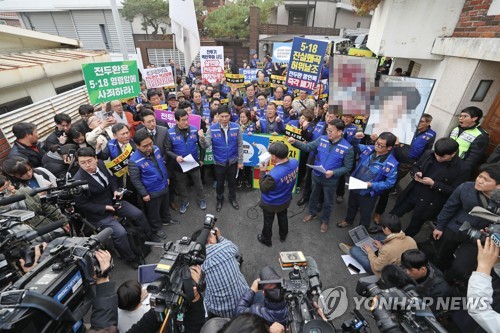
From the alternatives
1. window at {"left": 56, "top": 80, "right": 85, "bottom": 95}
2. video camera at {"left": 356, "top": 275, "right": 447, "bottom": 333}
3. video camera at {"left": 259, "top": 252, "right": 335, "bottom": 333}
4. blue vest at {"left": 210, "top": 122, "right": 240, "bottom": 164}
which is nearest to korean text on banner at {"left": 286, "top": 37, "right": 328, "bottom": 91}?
blue vest at {"left": 210, "top": 122, "right": 240, "bottom": 164}

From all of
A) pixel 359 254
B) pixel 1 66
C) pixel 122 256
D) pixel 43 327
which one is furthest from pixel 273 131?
pixel 1 66

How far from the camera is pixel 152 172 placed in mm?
4359

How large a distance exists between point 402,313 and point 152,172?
13.0ft

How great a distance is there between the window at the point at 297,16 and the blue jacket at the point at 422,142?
3148cm

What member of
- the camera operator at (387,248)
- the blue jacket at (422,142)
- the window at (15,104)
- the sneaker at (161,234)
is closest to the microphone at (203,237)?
the camera operator at (387,248)

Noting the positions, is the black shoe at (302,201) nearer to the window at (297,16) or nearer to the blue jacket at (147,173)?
the blue jacket at (147,173)

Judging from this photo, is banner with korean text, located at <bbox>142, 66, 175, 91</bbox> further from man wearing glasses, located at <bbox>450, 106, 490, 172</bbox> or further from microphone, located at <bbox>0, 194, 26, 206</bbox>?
man wearing glasses, located at <bbox>450, 106, 490, 172</bbox>

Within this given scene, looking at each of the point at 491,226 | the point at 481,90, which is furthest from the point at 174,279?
the point at 481,90

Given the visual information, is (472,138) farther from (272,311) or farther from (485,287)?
(272,311)

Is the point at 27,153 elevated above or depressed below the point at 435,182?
above

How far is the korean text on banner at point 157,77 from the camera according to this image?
7652 mm

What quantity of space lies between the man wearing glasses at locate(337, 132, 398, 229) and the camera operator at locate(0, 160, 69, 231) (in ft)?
15.3

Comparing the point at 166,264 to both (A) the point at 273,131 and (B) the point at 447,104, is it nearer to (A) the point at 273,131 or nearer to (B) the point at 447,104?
(A) the point at 273,131

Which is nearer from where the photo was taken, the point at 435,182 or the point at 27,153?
the point at 435,182
